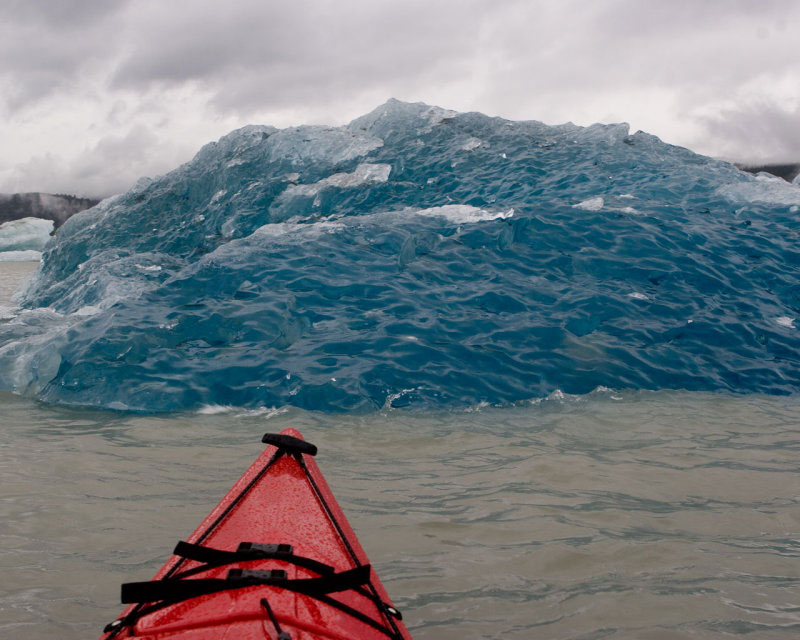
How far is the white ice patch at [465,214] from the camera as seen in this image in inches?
462

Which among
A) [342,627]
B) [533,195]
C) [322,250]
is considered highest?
[533,195]

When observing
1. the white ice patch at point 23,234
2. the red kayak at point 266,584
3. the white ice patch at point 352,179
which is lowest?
the red kayak at point 266,584

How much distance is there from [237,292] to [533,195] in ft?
29.6

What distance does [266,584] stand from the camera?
1.98m

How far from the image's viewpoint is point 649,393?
6949 millimetres

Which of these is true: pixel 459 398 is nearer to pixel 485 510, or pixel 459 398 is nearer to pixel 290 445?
pixel 485 510

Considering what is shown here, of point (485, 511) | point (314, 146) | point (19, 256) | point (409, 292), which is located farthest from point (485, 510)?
point (19, 256)

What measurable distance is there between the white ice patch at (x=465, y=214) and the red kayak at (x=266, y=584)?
31.5 ft

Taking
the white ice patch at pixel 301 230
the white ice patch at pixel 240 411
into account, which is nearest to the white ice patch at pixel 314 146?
the white ice patch at pixel 301 230

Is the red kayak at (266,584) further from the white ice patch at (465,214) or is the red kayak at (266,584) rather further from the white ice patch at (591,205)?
the white ice patch at (591,205)

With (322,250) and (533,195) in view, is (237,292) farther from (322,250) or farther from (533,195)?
(533,195)

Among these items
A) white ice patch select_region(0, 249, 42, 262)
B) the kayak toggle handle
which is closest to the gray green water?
the kayak toggle handle

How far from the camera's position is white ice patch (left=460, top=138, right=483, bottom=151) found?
18.6 meters

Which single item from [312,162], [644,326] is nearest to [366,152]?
[312,162]
